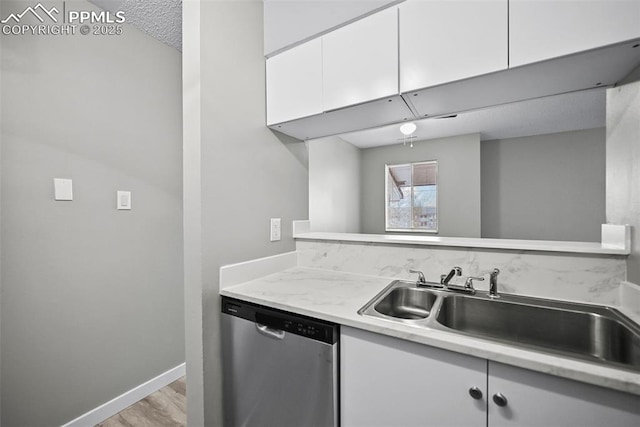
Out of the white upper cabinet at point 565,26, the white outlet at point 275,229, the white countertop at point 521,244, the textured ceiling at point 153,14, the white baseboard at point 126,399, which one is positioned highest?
the textured ceiling at point 153,14

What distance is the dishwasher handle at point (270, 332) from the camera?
1041 millimetres

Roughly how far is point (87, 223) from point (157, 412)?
125cm

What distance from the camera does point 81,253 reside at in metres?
1.49

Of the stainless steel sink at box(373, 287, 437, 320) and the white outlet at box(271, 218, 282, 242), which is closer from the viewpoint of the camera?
the stainless steel sink at box(373, 287, 437, 320)

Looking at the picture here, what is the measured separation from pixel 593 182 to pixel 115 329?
6343 mm

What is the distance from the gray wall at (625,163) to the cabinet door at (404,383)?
748 mm

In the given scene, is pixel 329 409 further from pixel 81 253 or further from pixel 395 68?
pixel 81 253

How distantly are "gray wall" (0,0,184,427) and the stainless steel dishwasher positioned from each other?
927 millimetres

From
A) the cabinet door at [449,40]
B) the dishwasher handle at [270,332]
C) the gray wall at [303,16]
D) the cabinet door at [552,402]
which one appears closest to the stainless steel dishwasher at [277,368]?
the dishwasher handle at [270,332]

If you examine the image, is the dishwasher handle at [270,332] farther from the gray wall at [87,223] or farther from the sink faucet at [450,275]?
the gray wall at [87,223]

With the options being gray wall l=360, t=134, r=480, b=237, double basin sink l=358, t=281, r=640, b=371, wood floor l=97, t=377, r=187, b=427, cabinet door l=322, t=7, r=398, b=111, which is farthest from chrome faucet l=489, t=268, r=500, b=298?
gray wall l=360, t=134, r=480, b=237

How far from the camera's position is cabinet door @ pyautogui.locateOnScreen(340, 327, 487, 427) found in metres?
0.74

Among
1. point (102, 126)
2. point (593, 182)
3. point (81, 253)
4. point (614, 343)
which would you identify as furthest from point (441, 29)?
point (593, 182)

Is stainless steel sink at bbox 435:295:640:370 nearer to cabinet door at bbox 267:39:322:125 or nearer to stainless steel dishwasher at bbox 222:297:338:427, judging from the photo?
stainless steel dishwasher at bbox 222:297:338:427
